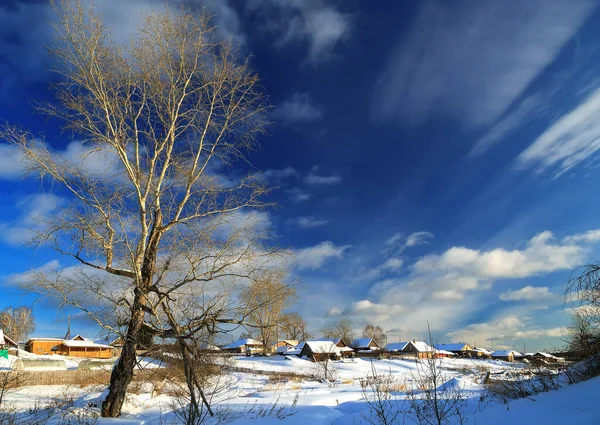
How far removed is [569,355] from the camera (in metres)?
15.7

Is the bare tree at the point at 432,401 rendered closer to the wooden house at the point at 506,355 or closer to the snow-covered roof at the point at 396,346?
the snow-covered roof at the point at 396,346

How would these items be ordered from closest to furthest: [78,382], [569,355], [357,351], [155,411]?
[155,411] → [569,355] → [78,382] → [357,351]

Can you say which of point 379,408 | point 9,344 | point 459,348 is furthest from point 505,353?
point 379,408

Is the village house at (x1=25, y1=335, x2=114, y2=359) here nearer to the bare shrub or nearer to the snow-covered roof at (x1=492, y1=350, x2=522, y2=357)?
the bare shrub

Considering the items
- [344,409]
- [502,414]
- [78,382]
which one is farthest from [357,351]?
[502,414]

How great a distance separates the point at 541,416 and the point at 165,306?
8844 millimetres

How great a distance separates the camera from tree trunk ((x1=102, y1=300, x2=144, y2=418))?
1110cm

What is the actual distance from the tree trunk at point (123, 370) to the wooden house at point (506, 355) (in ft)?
378

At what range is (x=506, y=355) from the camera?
350ft

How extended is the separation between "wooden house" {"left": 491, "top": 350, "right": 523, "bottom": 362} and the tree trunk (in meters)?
115

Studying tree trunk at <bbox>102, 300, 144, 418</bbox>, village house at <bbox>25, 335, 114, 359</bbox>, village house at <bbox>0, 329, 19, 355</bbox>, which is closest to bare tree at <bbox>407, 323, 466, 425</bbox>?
tree trunk at <bbox>102, 300, 144, 418</bbox>

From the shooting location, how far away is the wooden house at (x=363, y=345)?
9325 cm

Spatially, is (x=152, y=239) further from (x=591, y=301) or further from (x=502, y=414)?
(x=591, y=301)

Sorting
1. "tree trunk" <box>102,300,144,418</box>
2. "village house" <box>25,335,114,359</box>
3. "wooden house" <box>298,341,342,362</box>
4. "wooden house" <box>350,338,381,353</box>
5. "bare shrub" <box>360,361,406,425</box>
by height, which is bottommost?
"bare shrub" <box>360,361,406,425</box>
